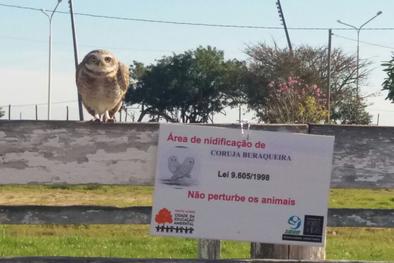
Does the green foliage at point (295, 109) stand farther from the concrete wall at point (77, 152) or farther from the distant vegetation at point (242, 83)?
the concrete wall at point (77, 152)

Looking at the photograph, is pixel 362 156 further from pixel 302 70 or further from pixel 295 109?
pixel 302 70

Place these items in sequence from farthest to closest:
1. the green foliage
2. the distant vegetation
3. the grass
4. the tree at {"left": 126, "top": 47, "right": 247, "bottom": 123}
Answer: the tree at {"left": 126, "top": 47, "right": 247, "bottom": 123}, the distant vegetation, the green foliage, the grass

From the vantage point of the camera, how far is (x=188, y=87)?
5953 cm

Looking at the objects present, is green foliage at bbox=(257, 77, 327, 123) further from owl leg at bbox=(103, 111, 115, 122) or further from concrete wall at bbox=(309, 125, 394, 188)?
concrete wall at bbox=(309, 125, 394, 188)

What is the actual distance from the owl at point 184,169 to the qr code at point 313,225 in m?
0.73

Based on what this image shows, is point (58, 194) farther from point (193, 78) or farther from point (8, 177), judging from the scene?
point (193, 78)

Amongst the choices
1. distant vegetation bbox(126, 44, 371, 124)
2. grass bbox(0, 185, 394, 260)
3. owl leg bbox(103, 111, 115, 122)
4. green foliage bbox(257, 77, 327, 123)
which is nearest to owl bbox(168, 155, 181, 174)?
owl leg bbox(103, 111, 115, 122)

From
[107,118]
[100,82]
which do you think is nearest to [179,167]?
[107,118]

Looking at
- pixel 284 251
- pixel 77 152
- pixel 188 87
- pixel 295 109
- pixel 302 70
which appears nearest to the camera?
pixel 77 152


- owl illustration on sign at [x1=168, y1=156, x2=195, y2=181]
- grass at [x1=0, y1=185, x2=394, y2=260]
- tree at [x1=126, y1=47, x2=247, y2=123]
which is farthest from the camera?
tree at [x1=126, y1=47, x2=247, y2=123]

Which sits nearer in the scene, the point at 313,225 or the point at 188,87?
the point at 313,225

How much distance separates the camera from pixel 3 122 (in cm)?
493

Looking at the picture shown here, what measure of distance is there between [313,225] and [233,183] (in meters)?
0.54

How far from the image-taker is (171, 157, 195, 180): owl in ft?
15.4
